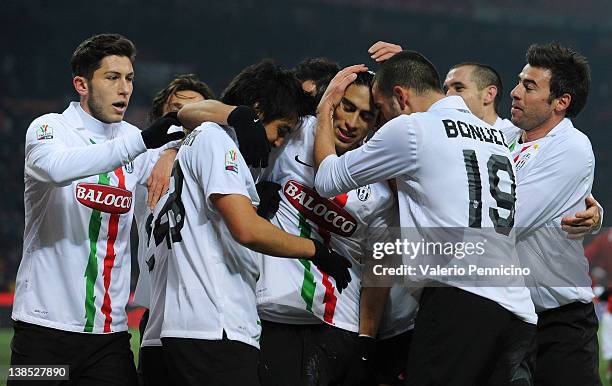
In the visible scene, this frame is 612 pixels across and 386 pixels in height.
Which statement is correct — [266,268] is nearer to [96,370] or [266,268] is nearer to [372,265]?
[372,265]

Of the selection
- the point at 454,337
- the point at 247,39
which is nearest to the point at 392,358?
the point at 454,337

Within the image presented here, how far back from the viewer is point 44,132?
435cm

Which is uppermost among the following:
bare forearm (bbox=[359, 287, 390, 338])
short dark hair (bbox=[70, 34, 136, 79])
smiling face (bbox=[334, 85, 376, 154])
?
short dark hair (bbox=[70, 34, 136, 79])

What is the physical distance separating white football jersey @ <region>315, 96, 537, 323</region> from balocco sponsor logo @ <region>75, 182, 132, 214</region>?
1227mm

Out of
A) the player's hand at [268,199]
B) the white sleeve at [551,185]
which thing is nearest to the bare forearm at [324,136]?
the player's hand at [268,199]

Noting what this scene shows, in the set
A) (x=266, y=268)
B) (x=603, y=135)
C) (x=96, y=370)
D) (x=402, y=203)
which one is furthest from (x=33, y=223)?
(x=603, y=135)

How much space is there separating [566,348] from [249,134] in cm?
226

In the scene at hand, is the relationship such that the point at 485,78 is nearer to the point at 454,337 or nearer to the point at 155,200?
the point at 155,200

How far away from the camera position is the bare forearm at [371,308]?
173 inches

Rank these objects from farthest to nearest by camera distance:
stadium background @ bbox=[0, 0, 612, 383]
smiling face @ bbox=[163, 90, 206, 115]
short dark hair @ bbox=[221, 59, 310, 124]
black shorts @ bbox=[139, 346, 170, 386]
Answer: stadium background @ bbox=[0, 0, 612, 383], smiling face @ bbox=[163, 90, 206, 115], short dark hair @ bbox=[221, 59, 310, 124], black shorts @ bbox=[139, 346, 170, 386]

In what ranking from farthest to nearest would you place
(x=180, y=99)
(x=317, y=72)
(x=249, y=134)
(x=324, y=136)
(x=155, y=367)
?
(x=180, y=99), (x=317, y=72), (x=324, y=136), (x=155, y=367), (x=249, y=134)

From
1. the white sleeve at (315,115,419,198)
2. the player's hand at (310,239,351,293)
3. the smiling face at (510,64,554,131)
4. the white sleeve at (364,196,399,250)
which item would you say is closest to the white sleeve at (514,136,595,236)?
the smiling face at (510,64,554,131)

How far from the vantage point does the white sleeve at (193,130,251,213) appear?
11.4 feet

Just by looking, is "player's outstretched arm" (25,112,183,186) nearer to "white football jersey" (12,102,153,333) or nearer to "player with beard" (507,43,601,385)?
"white football jersey" (12,102,153,333)
